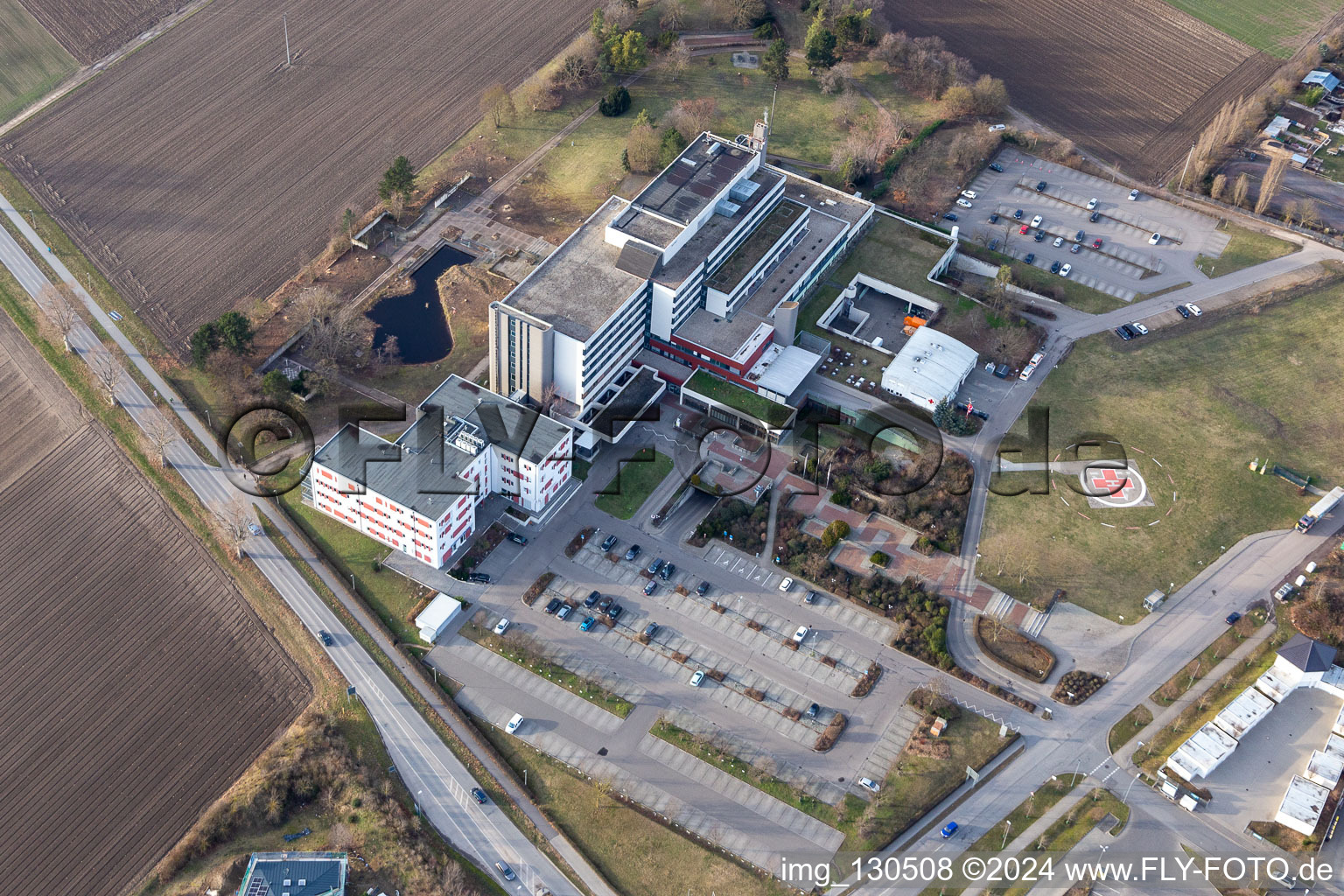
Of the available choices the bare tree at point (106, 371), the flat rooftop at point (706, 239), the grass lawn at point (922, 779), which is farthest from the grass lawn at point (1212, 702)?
the bare tree at point (106, 371)

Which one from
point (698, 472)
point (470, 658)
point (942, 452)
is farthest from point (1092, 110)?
point (470, 658)

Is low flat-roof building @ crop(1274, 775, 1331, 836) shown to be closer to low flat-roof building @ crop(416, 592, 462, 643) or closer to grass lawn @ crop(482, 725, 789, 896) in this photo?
grass lawn @ crop(482, 725, 789, 896)

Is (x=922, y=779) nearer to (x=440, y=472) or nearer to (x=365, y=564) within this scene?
(x=440, y=472)

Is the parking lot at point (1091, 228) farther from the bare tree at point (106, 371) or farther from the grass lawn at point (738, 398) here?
the bare tree at point (106, 371)

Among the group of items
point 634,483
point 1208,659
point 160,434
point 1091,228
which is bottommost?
point 1208,659

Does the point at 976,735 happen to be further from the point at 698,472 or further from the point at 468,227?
the point at 468,227

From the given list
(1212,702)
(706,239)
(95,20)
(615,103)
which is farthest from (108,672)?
(95,20)
